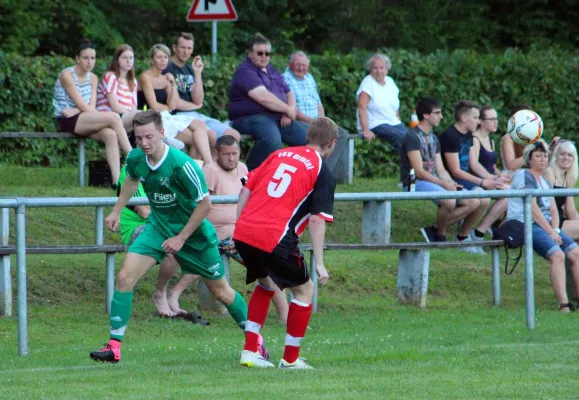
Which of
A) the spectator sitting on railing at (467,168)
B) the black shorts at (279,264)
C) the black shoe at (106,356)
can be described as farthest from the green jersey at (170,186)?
the spectator sitting on railing at (467,168)

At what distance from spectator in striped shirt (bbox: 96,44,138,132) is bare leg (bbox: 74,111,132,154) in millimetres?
279

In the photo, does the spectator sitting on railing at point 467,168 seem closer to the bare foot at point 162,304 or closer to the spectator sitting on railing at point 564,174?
the spectator sitting on railing at point 564,174

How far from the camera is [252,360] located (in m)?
8.26

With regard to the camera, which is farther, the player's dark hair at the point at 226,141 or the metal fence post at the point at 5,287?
the player's dark hair at the point at 226,141

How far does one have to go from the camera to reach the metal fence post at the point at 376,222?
12500mm

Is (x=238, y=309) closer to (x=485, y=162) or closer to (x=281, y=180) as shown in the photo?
(x=281, y=180)

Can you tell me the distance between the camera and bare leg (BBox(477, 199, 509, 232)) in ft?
47.8

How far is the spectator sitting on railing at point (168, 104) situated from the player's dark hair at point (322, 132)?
5.71 meters

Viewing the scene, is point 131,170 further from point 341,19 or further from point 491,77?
point 341,19

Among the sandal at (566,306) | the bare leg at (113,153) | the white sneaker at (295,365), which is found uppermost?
the bare leg at (113,153)

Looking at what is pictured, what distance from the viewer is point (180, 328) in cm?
1054

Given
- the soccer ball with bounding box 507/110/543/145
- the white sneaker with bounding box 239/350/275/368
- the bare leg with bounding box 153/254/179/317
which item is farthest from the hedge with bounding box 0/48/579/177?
the white sneaker with bounding box 239/350/275/368

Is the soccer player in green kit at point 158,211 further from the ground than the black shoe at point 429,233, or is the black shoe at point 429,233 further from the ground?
the soccer player in green kit at point 158,211

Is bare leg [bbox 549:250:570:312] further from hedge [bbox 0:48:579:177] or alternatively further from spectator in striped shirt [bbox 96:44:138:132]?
hedge [bbox 0:48:579:177]
